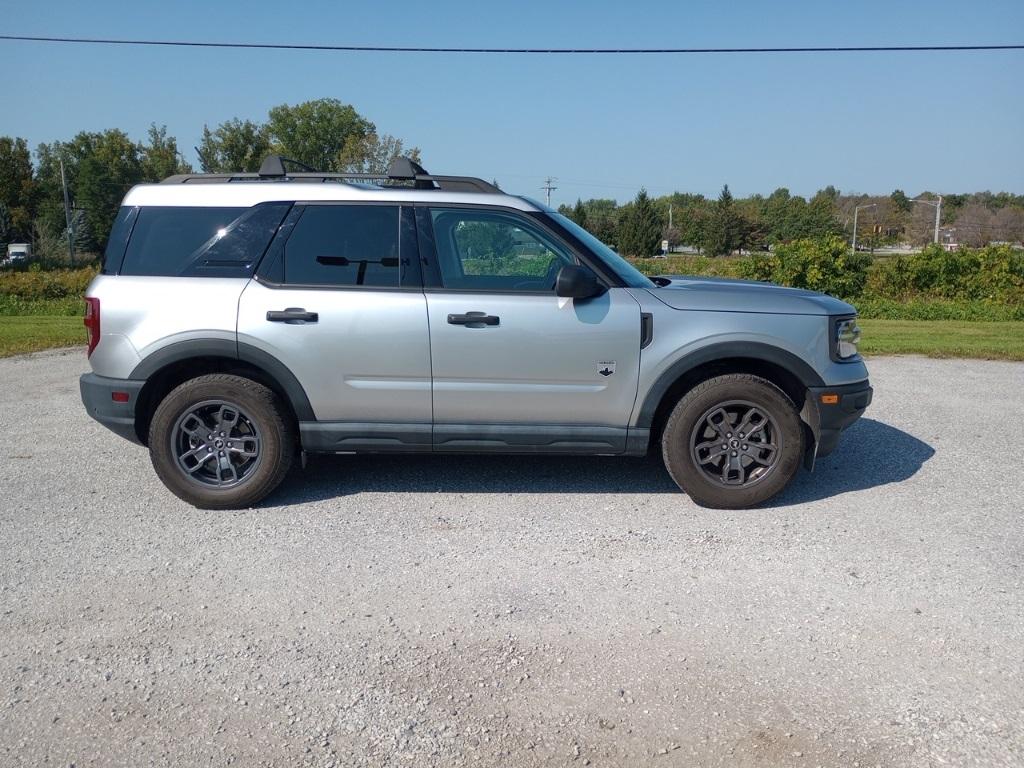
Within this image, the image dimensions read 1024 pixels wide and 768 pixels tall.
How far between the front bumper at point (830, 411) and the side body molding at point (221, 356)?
3159mm

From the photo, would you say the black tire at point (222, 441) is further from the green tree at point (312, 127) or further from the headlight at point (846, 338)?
the green tree at point (312, 127)

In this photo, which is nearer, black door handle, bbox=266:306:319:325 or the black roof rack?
black door handle, bbox=266:306:319:325

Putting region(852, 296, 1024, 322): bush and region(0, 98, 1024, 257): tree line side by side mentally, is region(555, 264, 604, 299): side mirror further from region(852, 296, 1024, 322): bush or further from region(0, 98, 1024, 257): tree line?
region(0, 98, 1024, 257): tree line

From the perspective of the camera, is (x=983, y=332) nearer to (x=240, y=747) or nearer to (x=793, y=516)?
(x=793, y=516)

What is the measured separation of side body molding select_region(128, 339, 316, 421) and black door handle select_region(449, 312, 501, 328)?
104 cm

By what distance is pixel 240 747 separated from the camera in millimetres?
2807

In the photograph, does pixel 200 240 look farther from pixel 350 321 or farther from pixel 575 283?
pixel 575 283

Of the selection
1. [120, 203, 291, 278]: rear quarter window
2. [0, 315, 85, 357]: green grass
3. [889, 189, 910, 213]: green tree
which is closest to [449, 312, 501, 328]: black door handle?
[120, 203, 291, 278]: rear quarter window

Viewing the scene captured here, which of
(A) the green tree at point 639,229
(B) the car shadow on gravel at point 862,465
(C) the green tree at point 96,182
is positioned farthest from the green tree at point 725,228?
(B) the car shadow on gravel at point 862,465

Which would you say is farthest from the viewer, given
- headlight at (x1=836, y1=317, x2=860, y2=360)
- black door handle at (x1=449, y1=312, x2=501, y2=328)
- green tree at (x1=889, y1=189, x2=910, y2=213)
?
green tree at (x1=889, y1=189, x2=910, y2=213)

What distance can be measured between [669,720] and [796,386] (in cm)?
288

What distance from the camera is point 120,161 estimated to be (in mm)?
80250

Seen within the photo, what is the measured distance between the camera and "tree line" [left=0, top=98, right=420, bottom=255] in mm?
64688

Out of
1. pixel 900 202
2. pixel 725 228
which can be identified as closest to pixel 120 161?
pixel 725 228
